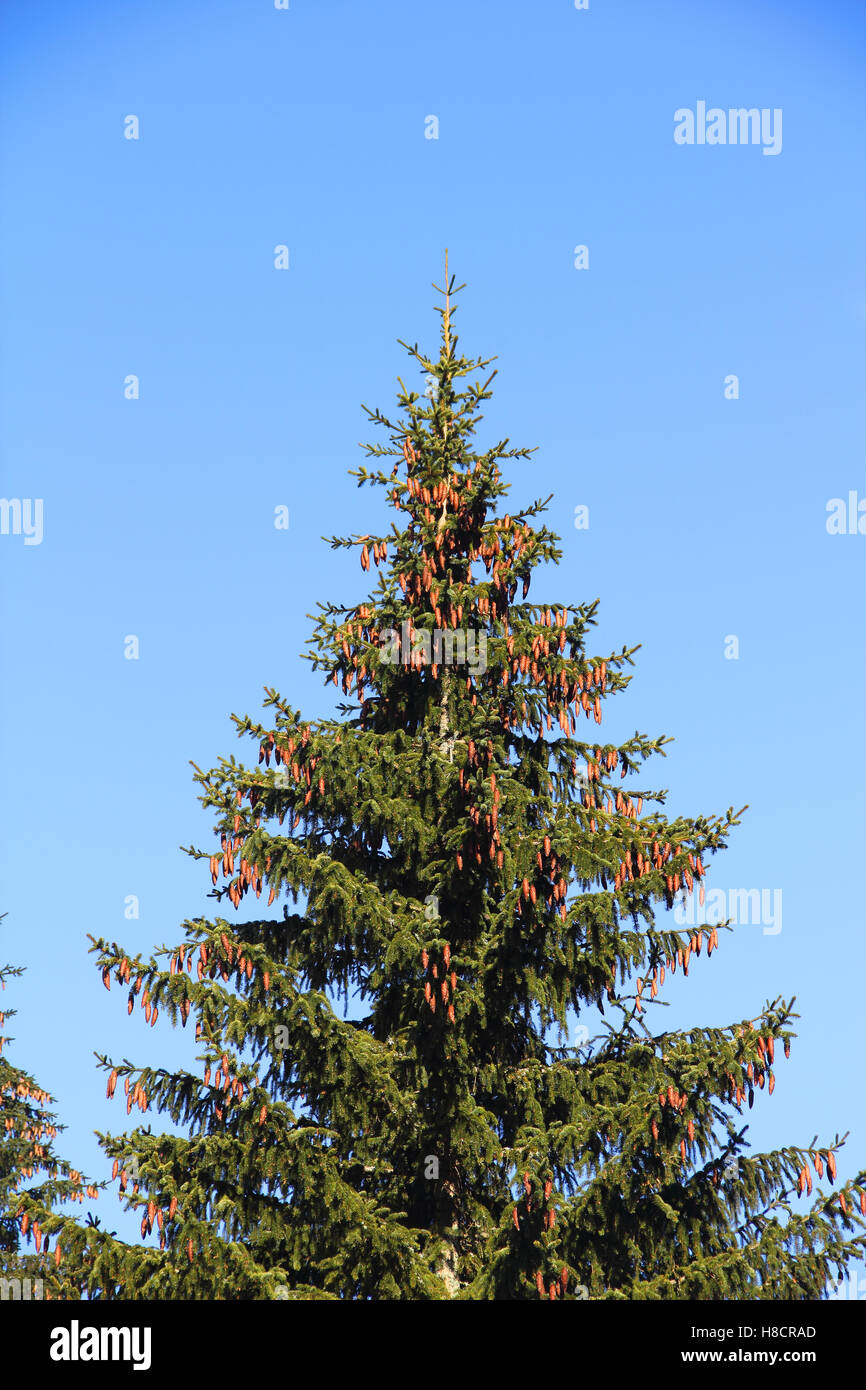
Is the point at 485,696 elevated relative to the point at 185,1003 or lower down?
elevated

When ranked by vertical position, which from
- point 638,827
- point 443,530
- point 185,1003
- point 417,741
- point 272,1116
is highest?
point 443,530

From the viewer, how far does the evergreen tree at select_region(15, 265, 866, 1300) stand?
12.9 m

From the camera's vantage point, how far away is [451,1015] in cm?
1416

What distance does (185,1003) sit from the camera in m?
13.7

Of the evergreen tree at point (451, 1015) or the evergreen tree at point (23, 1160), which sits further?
the evergreen tree at point (23, 1160)

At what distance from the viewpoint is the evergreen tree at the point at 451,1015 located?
12875 mm

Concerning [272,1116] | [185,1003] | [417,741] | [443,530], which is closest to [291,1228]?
[272,1116]

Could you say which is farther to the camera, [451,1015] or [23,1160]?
[23,1160]

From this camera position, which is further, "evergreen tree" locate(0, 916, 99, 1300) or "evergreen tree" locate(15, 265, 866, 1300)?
"evergreen tree" locate(0, 916, 99, 1300)
